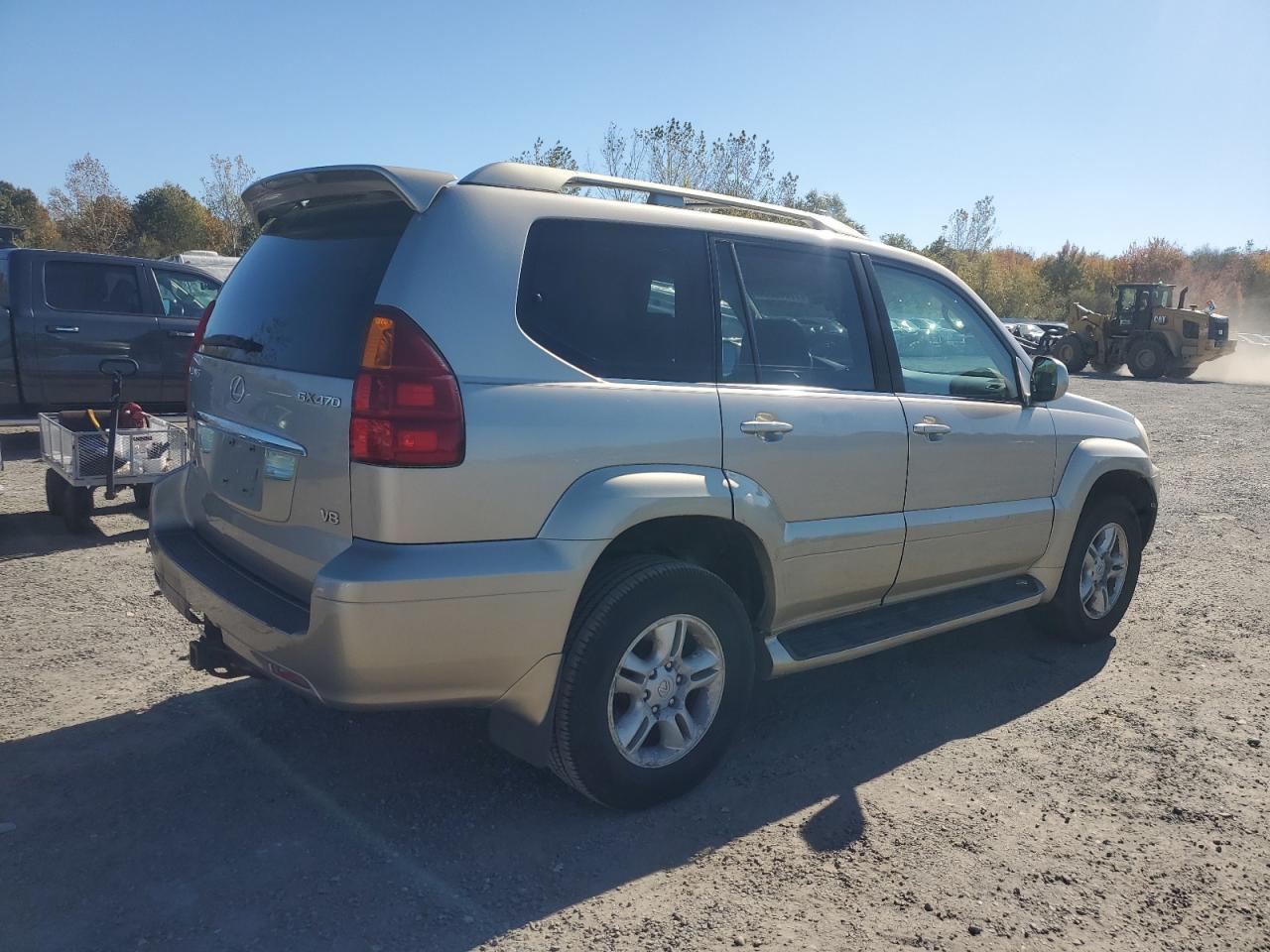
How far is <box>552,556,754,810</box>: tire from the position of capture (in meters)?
2.95

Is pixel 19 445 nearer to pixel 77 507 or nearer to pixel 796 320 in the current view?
pixel 77 507

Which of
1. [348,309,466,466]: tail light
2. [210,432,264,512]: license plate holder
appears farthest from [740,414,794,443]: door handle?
[210,432,264,512]: license plate holder

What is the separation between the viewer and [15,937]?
2.44 m

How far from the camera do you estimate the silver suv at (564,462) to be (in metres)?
2.67

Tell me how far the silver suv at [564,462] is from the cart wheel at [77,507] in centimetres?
317

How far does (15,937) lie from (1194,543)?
7.82m

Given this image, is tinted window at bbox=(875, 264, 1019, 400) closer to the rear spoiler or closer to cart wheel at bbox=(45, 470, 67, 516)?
the rear spoiler

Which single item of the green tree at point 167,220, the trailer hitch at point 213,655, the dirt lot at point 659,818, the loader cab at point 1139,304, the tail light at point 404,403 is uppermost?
the green tree at point 167,220

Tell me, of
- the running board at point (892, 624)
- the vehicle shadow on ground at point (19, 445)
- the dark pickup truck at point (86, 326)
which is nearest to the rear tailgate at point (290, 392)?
the running board at point (892, 624)

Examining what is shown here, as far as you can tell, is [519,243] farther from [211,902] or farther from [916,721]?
[916,721]

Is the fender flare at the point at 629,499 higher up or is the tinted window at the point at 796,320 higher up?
the tinted window at the point at 796,320

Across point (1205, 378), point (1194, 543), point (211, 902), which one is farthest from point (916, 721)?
point (1205, 378)

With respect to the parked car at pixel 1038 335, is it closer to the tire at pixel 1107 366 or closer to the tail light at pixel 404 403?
the tire at pixel 1107 366

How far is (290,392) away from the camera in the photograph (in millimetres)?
2889
